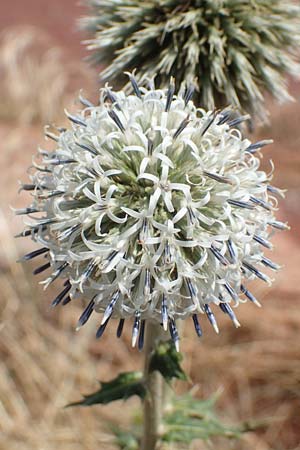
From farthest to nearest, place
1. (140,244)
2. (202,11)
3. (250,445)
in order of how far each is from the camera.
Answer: (250,445), (202,11), (140,244)

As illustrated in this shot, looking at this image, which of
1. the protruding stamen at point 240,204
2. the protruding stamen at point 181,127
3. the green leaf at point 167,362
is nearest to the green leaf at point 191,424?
the green leaf at point 167,362

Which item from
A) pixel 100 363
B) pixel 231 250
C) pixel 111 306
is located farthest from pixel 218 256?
pixel 100 363

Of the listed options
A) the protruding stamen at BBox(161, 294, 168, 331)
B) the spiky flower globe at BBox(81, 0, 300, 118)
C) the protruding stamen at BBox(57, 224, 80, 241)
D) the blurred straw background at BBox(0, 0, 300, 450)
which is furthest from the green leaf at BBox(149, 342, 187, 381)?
the blurred straw background at BBox(0, 0, 300, 450)

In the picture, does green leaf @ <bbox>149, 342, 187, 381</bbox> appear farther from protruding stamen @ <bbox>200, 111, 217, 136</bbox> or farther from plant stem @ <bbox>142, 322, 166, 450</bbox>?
protruding stamen @ <bbox>200, 111, 217, 136</bbox>

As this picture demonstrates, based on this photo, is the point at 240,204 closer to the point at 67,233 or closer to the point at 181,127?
the point at 181,127

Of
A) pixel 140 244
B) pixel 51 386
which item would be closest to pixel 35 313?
pixel 51 386

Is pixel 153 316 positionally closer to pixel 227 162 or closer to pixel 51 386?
pixel 227 162
